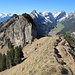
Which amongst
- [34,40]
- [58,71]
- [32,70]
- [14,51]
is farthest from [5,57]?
[58,71]

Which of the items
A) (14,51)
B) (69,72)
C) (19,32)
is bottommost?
(69,72)

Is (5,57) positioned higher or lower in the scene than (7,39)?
lower

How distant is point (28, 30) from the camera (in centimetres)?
15750

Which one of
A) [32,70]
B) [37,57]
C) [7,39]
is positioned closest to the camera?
[32,70]

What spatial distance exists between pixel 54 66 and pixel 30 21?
104m

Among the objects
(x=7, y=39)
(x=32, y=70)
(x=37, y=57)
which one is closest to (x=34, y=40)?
(x=7, y=39)

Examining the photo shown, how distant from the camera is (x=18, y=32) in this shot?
16800 cm

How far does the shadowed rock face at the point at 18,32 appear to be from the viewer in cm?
15657

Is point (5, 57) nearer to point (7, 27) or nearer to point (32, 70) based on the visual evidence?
point (32, 70)

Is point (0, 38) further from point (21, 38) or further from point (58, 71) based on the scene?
point (58, 71)

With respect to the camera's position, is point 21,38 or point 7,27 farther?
point 7,27

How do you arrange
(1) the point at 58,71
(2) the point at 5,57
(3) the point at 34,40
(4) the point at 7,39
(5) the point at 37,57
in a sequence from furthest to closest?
(4) the point at 7,39 < (3) the point at 34,40 < (2) the point at 5,57 < (5) the point at 37,57 < (1) the point at 58,71

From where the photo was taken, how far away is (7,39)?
Answer: 176 meters

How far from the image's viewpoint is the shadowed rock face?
156575 mm
